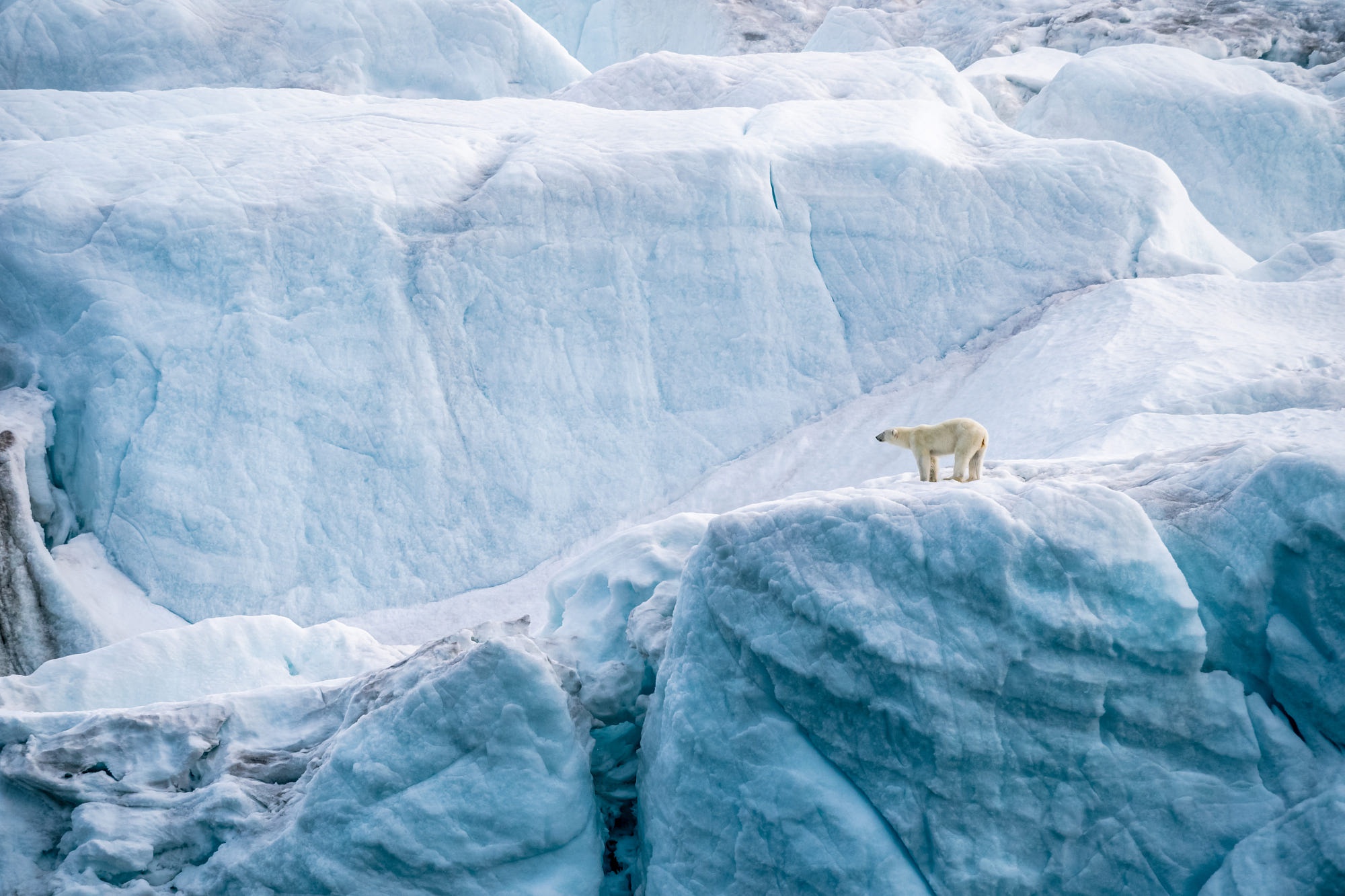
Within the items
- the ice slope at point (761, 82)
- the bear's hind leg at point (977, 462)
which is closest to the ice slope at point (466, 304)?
the ice slope at point (761, 82)

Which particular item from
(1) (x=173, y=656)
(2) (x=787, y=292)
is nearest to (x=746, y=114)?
(2) (x=787, y=292)

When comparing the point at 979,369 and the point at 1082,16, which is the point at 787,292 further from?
the point at 1082,16

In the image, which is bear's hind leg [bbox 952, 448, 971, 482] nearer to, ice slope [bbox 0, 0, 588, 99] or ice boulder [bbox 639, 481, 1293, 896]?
ice boulder [bbox 639, 481, 1293, 896]

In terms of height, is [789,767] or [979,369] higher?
[789,767]

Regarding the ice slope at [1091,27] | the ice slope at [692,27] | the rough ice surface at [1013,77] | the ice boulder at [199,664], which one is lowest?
the ice boulder at [199,664]

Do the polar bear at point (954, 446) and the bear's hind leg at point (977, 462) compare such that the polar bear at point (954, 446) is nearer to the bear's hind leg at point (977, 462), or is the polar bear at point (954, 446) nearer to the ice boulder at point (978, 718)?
the bear's hind leg at point (977, 462)

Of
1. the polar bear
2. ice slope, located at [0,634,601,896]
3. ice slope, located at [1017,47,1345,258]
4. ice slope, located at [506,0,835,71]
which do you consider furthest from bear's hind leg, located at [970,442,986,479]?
ice slope, located at [506,0,835,71]
